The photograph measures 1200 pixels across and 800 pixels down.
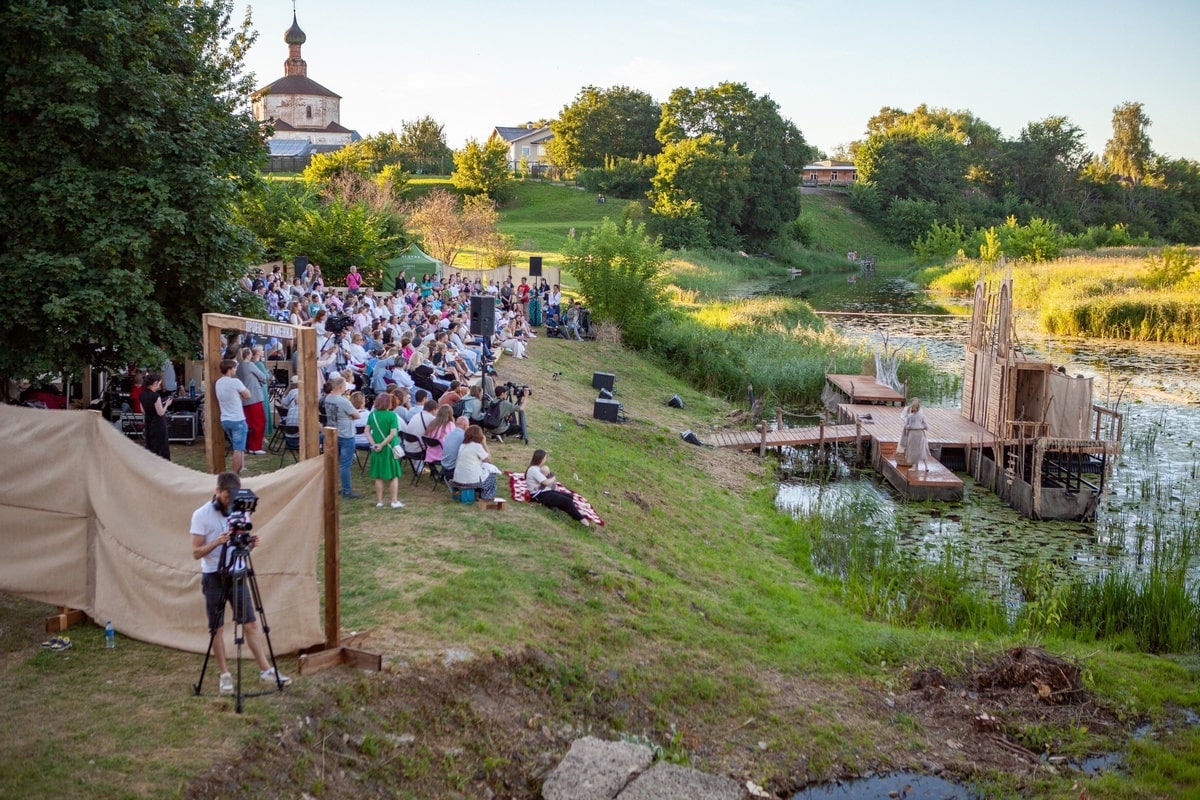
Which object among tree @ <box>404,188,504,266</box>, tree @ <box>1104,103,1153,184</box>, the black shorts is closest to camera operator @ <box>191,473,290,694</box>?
the black shorts

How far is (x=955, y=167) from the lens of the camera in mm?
100188

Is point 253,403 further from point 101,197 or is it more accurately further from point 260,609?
point 260,609

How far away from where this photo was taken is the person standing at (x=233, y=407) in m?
12.9

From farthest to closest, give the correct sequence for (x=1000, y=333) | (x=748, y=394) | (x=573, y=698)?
(x=748, y=394)
(x=1000, y=333)
(x=573, y=698)

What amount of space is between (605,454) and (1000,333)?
9.10 meters

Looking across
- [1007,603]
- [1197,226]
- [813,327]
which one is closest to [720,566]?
[1007,603]

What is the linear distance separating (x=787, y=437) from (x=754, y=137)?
6092 cm

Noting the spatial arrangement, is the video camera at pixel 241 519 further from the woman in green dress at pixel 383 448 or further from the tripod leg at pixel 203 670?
the woman in green dress at pixel 383 448

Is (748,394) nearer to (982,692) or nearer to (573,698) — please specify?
(982,692)

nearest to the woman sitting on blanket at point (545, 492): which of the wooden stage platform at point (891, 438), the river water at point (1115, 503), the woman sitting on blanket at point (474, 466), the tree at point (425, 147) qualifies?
the woman sitting on blanket at point (474, 466)

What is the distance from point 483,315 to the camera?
819 inches

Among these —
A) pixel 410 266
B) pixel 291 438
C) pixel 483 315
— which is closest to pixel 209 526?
pixel 291 438

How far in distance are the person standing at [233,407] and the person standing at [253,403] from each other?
54 centimetres

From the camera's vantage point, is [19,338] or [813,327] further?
[813,327]
